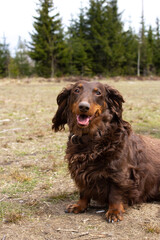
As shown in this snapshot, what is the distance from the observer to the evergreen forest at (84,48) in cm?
3497

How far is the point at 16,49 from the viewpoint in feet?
167

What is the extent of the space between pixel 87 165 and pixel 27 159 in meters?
2.47

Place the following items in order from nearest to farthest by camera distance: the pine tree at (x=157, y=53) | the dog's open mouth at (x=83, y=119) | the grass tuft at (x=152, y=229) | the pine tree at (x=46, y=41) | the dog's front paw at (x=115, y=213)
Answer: the grass tuft at (x=152, y=229) < the dog's front paw at (x=115, y=213) < the dog's open mouth at (x=83, y=119) < the pine tree at (x=46, y=41) < the pine tree at (x=157, y=53)

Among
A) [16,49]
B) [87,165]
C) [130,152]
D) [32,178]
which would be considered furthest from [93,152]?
[16,49]

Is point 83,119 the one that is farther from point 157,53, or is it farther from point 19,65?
point 157,53

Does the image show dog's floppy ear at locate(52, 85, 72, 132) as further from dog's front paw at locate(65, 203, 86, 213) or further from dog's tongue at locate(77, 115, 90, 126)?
dog's front paw at locate(65, 203, 86, 213)

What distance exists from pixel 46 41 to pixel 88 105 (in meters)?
33.3

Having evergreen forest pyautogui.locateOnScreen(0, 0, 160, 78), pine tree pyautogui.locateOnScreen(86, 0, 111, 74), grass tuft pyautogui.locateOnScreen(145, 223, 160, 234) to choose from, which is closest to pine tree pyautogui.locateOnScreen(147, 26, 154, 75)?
evergreen forest pyautogui.locateOnScreen(0, 0, 160, 78)

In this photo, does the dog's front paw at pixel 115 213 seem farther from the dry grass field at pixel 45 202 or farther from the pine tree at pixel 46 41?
the pine tree at pixel 46 41

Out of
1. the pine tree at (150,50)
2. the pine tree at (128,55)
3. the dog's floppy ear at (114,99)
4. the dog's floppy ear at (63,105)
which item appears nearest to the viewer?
the dog's floppy ear at (114,99)

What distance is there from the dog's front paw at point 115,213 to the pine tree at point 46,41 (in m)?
32.9

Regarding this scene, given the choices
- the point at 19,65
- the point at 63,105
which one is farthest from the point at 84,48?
the point at 63,105

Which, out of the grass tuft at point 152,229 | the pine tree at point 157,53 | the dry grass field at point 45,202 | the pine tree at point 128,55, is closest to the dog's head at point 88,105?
the dry grass field at point 45,202

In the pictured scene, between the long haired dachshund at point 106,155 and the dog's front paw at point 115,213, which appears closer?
the dog's front paw at point 115,213
